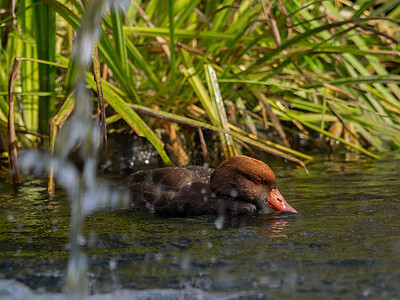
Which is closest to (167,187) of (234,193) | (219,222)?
(234,193)

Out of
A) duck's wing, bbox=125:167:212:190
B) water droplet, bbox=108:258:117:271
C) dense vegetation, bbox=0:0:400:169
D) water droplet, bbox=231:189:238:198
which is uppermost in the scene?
dense vegetation, bbox=0:0:400:169

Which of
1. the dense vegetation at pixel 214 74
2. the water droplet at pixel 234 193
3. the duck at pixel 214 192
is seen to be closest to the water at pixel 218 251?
the duck at pixel 214 192

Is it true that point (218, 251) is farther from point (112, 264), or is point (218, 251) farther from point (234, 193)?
point (234, 193)

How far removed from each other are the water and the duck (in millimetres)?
142

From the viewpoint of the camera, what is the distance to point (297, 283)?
2166mm

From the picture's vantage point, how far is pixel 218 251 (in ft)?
8.67

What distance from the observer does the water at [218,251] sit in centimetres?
214

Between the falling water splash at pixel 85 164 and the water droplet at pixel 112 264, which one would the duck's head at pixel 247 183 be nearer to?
the falling water splash at pixel 85 164

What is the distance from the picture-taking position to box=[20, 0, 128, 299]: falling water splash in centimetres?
230

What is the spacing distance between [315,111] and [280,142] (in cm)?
55

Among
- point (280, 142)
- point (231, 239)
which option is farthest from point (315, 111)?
point (231, 239)

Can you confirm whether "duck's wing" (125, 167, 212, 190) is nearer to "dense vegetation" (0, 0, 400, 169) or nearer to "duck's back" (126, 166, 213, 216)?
"duck's back" (126, 166, 213, 216)

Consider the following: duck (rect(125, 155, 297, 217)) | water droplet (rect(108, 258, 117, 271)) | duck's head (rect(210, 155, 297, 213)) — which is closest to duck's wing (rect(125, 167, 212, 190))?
duck (rect(125, 155, 297, 217))

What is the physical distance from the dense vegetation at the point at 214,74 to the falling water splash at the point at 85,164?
213 mm
